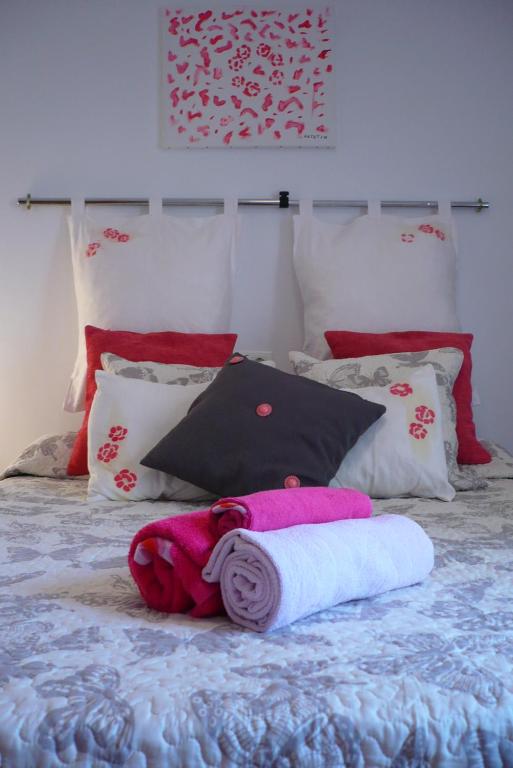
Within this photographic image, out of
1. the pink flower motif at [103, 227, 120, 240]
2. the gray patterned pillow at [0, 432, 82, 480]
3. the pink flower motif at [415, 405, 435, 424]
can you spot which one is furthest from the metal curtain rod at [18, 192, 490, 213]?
the pink flower motif at [415, 405, 435, 424]

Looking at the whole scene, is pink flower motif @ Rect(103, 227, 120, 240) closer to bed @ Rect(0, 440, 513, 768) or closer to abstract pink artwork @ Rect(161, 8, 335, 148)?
abstract pink artwork @ Rect(161, 8, 335, 148)

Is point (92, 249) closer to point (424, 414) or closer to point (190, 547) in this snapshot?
point (424, 414)

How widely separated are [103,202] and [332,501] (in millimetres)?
1817

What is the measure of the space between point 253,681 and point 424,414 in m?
1.26

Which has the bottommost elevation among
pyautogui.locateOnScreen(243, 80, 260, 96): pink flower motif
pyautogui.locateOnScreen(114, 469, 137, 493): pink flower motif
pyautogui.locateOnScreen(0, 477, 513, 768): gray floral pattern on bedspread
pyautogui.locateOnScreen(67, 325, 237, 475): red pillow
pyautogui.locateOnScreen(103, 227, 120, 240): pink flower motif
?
pyautogui.locateOnScreen(0, 477, 513, 768): gray floral pattern on bedspread

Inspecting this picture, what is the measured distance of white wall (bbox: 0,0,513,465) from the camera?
2775 mm

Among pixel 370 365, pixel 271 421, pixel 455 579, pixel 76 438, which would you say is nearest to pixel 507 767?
pixel 455 579

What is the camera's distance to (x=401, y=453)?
1.92 metres

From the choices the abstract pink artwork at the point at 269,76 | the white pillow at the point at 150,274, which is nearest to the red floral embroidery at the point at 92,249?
the white pillow at the point at 150,274

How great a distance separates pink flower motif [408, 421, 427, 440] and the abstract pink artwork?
3.85 ft

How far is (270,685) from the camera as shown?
811mm

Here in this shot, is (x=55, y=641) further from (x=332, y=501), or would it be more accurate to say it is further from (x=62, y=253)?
(x=62, y=253)

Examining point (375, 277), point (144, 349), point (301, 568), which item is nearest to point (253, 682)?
point (301, 568)

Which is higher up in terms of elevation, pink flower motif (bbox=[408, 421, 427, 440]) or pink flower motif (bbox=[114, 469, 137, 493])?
pink flower motif (bbox=[408, 421, 427, 440])
